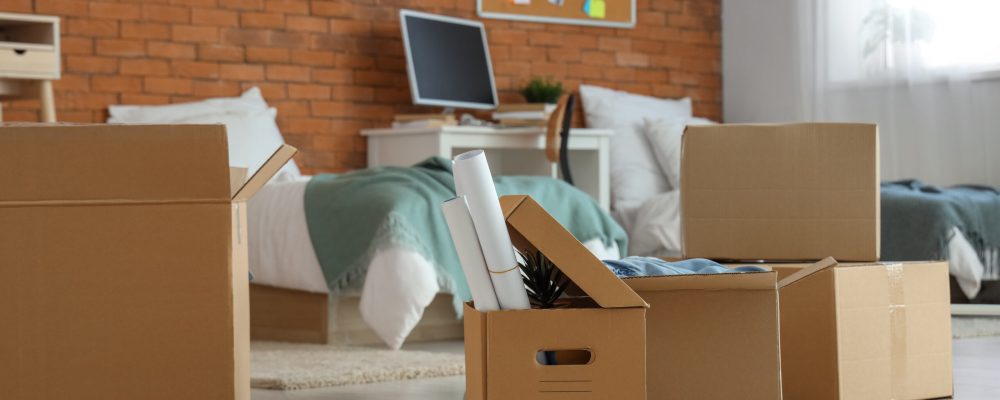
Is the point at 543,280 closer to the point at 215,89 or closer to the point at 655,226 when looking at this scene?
the point at 655,226

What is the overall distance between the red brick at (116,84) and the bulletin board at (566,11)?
5.00ft

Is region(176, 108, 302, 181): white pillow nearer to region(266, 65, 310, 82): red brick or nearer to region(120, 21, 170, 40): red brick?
region(266, 65, 310, 82): red brick

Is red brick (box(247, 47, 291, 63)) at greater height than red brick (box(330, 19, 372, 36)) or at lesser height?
lesser

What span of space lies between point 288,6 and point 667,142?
1.69 m

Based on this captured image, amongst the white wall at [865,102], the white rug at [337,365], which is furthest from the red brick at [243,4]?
the white wall at [865,102]

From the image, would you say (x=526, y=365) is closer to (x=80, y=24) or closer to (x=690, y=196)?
(x=690, y=196)

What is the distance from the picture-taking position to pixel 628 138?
5.41m

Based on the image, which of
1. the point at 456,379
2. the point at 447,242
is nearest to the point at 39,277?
the point at 456,379

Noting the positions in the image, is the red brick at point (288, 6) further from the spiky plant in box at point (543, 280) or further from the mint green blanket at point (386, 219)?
the spiky plant in box at point (543, 280)

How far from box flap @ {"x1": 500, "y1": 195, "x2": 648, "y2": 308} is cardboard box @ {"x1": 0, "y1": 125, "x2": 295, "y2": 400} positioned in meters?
0.39

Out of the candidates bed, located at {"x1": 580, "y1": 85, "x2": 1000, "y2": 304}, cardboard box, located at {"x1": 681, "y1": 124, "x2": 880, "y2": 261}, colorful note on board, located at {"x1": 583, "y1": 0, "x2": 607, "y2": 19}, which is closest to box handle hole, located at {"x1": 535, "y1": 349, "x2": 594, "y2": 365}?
cardboard box, located at {"x1": 681, "y1": 124, "x2": 880, "y2": 261}

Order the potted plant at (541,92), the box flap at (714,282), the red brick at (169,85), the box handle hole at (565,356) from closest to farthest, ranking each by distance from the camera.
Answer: the box handle hole at (565,356), the box flap at (714,282), the red brick at (169,85), the potted plant at (541,92)

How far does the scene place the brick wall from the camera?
15.0ft

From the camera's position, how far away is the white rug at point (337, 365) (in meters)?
2.70
